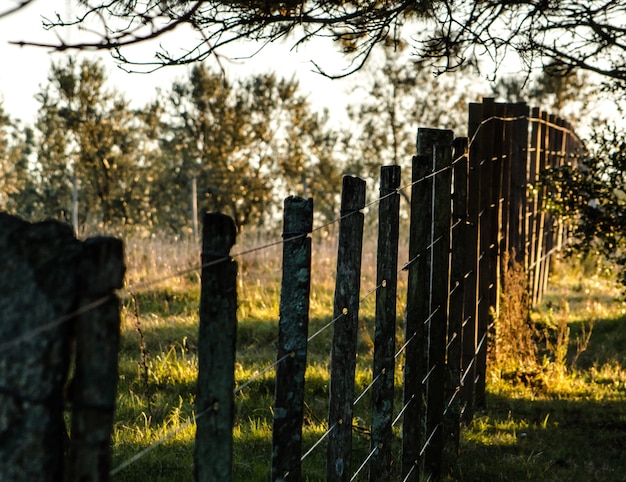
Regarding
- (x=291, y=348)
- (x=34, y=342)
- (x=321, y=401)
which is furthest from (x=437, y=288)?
(x=34, y=342)

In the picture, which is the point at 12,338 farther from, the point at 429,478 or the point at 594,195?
the point at 594,195

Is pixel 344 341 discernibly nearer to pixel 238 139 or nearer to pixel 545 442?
pixel 545 442

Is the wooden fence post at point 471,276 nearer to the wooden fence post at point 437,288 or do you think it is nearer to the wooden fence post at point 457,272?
the wooden fence post at point 457,272

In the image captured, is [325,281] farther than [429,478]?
Yes

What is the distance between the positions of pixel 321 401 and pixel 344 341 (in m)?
3.99

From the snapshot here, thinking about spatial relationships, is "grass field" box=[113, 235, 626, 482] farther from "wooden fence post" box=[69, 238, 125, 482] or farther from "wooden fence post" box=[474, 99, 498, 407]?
"wooden fence post" box=[69, 238, 125, 482]

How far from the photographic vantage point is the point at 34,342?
162 centimetres

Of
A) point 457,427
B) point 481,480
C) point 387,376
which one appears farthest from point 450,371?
point 387,376

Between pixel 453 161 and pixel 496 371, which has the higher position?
pixel 453 161

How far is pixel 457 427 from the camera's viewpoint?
19.0ft

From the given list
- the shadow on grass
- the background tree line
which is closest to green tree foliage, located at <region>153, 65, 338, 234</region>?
the background tree line

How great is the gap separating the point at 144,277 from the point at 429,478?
8355mm

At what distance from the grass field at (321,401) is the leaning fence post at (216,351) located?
23.7 inches

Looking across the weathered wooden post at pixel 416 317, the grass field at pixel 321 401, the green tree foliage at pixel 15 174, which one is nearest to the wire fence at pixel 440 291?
the weathered wooden post at pixel 416 317
